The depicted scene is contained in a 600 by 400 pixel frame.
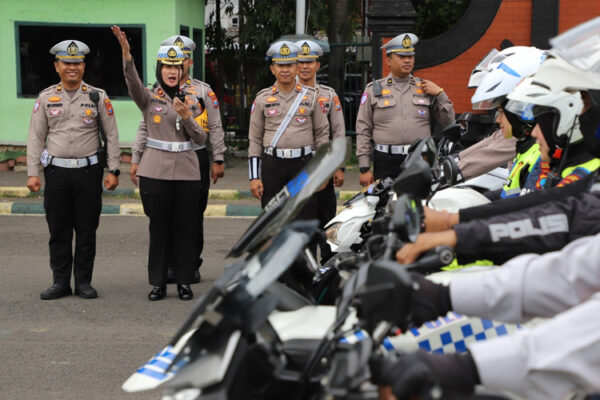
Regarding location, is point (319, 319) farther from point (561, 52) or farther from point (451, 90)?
point (451, 90)

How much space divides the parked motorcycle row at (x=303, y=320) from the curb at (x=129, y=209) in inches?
307

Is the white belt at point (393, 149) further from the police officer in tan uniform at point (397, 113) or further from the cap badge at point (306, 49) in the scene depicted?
the cap badge at point (306, 49)

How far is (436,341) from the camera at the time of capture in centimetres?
269

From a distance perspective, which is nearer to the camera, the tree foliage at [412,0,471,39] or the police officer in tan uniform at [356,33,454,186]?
the police officer in tan uniform at [356,33,454,186]

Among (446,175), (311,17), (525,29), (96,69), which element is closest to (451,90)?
(525,29)

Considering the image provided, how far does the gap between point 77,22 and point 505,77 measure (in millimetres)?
10051

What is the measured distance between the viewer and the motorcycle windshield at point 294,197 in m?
2.57

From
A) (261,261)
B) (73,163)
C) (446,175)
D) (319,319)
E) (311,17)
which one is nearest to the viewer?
(261,261)

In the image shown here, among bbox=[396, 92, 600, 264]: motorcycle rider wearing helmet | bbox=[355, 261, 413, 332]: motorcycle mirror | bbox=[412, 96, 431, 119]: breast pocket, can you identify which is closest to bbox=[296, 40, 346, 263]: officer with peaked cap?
bbox=[412, 96, 431, 119]: breast pocket

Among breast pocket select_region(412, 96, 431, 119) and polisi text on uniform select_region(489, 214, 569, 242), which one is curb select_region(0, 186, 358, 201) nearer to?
breast pocket select_region(412, 96, 431, 119)

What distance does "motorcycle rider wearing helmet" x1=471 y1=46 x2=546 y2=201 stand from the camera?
14.9ft

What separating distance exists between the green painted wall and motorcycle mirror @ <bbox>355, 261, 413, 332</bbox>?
465 inches

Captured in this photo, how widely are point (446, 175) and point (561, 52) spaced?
8.28 ft

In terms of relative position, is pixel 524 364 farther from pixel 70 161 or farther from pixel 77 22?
pixel 77 22
